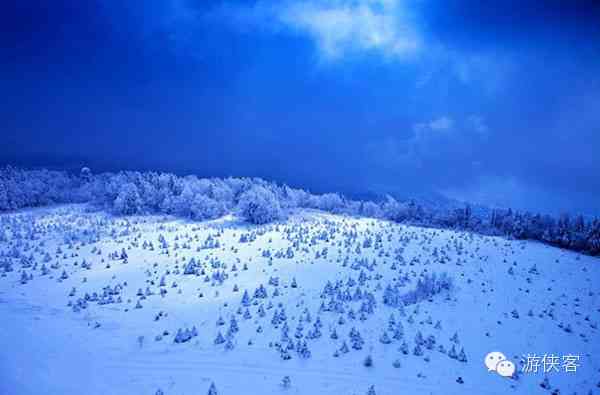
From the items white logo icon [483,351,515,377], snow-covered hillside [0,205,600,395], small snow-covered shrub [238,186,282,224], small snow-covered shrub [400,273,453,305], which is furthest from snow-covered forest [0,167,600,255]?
white logo icon [483,351,515,377]

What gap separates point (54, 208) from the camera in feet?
182

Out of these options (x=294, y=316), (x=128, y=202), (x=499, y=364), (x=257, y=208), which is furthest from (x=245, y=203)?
(x=499, y=364)

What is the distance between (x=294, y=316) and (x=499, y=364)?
346 inches

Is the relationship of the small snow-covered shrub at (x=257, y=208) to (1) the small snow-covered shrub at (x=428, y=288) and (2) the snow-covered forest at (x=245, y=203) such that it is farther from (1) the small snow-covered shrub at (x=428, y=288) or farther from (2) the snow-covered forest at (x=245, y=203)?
(1) the small snow-covered shrub at (x=428, y=288)

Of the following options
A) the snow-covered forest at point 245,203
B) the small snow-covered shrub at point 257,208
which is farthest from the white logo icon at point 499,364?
the small snow-covered shrub at point 257,208

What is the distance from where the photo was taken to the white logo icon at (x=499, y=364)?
1312 cm

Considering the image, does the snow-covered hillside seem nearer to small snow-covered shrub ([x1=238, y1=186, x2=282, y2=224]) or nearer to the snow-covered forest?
the snow-covered forest

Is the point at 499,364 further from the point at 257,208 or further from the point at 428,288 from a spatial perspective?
the point at 257,208

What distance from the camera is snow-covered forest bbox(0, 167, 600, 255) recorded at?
34.4 metres

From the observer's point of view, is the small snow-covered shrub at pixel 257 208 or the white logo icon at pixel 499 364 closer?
the white logo icon at pixel 499 364

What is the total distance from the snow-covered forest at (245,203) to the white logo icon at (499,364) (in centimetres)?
2211

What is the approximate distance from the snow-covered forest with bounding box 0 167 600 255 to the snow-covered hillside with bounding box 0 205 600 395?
6067 mm

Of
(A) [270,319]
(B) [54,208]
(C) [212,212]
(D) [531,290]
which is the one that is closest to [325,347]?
(A) [270,319]

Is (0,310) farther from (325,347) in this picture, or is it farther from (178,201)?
(178,201)
